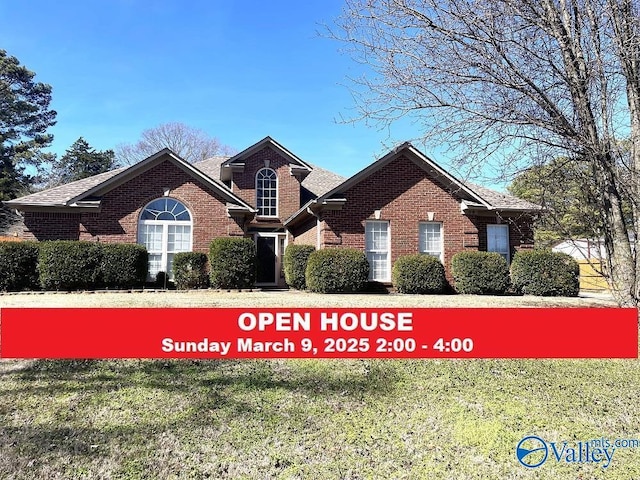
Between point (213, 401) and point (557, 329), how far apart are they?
4.57 m

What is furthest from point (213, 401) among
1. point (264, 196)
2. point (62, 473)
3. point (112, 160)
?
point (112, 160)

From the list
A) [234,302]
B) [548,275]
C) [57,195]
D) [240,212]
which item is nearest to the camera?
[234,302]

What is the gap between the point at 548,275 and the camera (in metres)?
14.4

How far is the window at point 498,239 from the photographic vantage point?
16.8m

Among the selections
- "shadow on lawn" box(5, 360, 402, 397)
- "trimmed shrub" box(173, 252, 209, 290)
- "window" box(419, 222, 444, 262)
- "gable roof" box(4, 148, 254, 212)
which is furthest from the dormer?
"shadow on lawn" box(5, 360, 402, 397)

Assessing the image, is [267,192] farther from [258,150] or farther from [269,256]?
[269,256]

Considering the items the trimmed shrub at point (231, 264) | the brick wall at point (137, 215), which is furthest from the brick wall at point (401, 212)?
the brick wall at point (137, 215)

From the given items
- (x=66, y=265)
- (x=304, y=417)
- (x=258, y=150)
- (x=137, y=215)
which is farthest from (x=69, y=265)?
(x=304, y=417)

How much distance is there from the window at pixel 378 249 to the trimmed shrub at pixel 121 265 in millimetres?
7638

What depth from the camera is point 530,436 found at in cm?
359

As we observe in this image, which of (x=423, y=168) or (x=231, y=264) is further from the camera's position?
(x=423, y=168)

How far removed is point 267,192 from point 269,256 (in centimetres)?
298

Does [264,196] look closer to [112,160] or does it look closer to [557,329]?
Result: [557,329]

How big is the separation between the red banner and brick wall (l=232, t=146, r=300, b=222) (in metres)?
13.8
